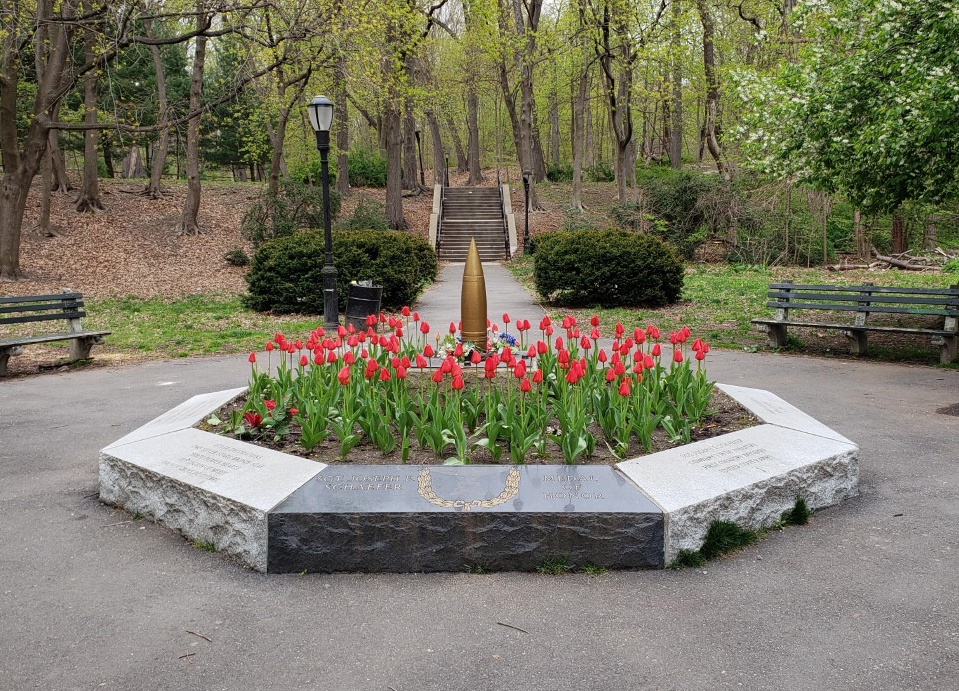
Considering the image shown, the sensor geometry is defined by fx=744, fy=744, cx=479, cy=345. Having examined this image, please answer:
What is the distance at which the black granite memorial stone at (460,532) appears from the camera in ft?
12.8

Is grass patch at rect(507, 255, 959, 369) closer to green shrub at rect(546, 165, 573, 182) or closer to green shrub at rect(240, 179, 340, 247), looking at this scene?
green shrub at rect(240, 179, 340, 247)

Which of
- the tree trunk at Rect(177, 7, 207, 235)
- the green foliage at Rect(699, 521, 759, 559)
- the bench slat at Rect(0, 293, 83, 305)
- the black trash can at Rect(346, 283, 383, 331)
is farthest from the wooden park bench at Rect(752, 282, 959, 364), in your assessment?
the tree trunk at Rect(177, 7, 207, 235)

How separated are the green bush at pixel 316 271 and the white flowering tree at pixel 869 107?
283 inches

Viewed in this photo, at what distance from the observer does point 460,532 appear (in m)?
3.92

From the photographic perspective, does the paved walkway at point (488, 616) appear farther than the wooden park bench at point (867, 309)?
No

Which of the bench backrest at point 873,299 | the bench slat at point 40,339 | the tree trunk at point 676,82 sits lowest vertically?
the bench slat at point 40,339

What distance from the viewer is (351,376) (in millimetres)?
5645

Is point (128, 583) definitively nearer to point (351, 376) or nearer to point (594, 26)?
point (351, 376)

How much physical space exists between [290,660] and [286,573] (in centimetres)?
85

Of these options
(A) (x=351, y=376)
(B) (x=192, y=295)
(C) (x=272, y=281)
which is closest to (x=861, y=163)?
(A) (x=351, y=376)

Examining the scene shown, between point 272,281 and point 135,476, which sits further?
point 272,281

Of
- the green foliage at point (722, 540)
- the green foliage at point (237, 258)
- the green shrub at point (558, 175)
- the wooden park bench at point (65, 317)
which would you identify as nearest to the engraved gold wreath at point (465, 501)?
the green foliage at point (722, 540)

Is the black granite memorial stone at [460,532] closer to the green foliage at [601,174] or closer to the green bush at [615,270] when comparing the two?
the green bush at [615,270]

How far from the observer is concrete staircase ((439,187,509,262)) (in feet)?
95.9
